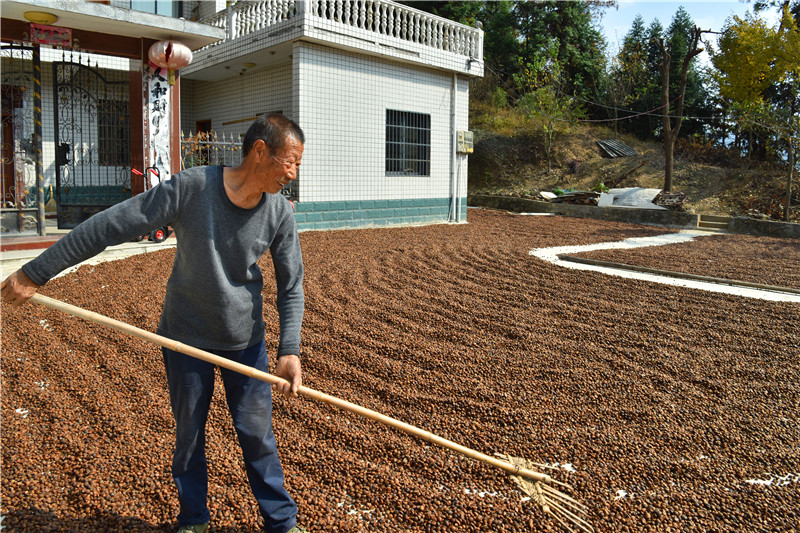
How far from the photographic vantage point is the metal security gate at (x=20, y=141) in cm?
848

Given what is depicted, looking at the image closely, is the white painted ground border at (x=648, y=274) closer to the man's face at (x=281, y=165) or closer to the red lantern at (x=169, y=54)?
the red lantern at (x=169, y=54)

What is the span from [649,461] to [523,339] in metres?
2.06

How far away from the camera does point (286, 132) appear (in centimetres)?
219

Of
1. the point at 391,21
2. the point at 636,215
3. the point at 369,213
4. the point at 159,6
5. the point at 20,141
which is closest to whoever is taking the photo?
the point at 20,141

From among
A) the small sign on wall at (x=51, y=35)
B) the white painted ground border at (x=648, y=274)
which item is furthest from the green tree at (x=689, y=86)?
the small sign on wall at (x=51, y=35)

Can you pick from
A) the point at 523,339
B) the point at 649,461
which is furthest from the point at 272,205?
the point at 523,339

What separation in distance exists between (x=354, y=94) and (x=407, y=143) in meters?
1.90

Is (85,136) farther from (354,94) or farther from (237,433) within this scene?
(237,433)

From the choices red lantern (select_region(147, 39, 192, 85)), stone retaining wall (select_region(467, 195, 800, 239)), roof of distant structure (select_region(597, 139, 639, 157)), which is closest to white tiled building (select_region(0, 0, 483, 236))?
red lantern (select_region(147, 39, 192, 85))

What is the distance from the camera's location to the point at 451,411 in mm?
3646

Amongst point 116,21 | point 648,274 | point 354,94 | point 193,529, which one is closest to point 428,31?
point 354,94

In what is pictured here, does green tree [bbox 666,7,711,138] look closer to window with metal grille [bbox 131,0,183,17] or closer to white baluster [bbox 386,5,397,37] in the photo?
white baluster [bbox 386,5,397,37]

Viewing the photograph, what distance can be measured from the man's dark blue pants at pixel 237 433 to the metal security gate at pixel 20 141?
7.33m

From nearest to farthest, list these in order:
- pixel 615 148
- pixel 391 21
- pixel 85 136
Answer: pixel 85 136, pixel 391 21, pixel 615 148
